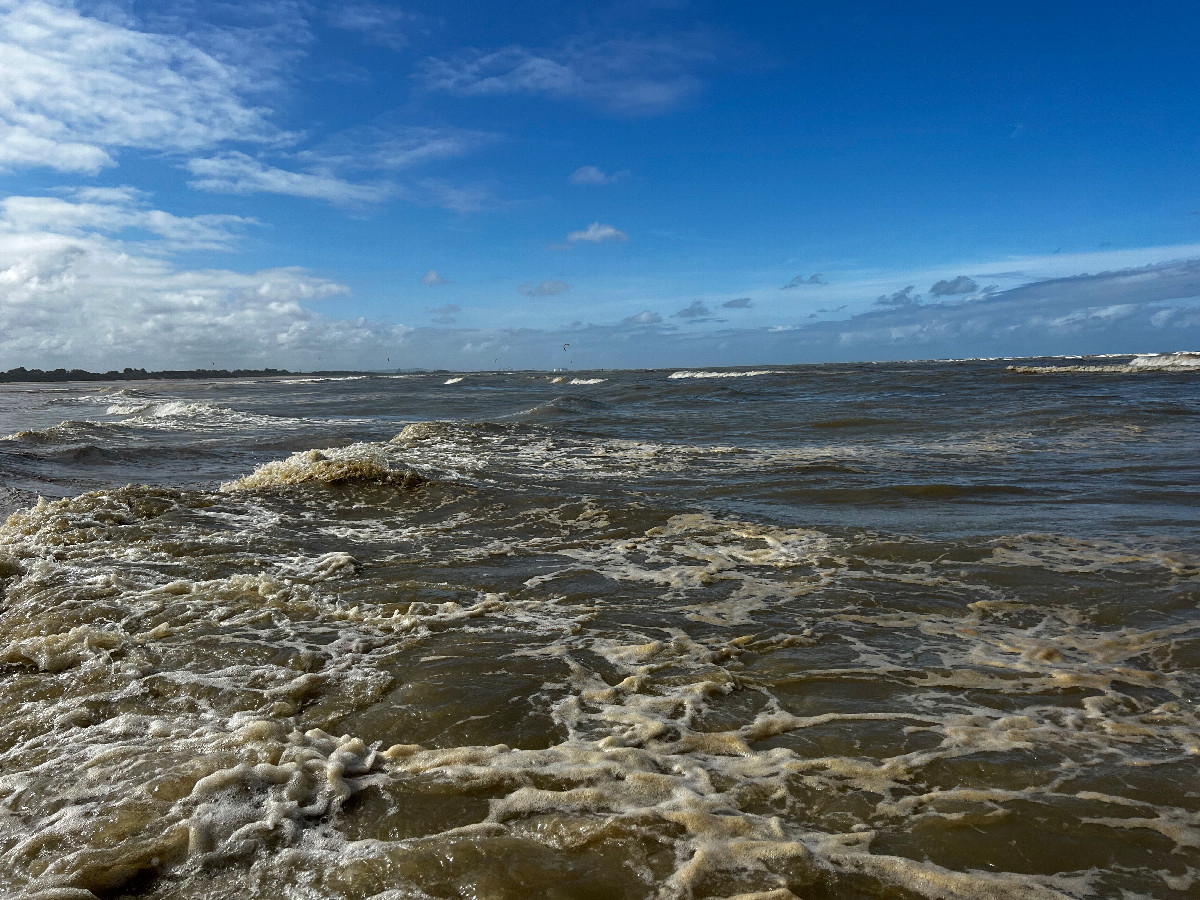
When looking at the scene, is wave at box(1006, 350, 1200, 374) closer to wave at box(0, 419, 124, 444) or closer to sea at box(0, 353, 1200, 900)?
sea at box(0, 353, 1200, 900)

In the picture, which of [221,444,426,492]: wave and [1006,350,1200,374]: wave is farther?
[1006,350,1200,374]: wave

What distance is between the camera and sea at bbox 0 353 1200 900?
2312 millimetres

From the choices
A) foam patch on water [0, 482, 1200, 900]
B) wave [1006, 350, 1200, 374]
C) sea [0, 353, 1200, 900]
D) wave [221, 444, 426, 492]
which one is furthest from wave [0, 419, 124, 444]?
wave [1006, 350, 1200, 374]

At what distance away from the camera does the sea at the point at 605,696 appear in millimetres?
2312

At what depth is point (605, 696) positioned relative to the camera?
3.49 m

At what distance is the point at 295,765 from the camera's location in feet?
9.17

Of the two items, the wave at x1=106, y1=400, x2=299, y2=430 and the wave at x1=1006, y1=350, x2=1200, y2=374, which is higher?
the wave at x1=1006, y1=350, x2=1200, y2=374

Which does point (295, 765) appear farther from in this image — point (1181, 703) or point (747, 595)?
point (1181, 703)

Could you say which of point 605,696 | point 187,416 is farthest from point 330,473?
point 187,416

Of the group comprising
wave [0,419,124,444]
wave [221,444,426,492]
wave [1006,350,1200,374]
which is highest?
wave [1006,350,1200,374]

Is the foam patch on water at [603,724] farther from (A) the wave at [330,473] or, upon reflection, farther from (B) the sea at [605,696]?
(A) the wave at [330,473]

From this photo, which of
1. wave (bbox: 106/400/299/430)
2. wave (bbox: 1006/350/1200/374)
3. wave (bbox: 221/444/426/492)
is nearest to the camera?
wave (bbox: 221/444/426/492)

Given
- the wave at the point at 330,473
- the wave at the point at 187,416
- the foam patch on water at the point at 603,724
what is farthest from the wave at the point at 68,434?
the foam patch on water at the point at 603,724

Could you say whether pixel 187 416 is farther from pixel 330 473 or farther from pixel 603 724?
pixel 603 724
